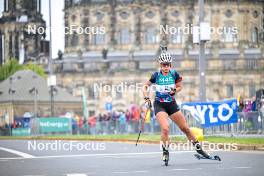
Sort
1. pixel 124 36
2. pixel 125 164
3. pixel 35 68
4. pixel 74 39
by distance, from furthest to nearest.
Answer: pixel 74 39 < pixel 124 36 < pixel 35 68 < pixel 125 164

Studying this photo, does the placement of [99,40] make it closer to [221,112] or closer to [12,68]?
[12,68]

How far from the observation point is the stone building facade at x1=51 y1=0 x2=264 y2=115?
407 feet

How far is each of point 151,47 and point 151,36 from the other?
8.02 feet

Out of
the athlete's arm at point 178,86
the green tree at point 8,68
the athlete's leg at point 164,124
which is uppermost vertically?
the green tree at point 8,68

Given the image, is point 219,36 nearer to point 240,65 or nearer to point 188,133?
point 240,65

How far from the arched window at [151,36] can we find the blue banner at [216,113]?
4073 inches

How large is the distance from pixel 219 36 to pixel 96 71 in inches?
738

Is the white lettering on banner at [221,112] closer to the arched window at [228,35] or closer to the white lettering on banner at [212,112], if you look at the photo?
the white lettering on banner at [212,112]

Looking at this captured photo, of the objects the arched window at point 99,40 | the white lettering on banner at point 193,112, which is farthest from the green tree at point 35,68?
the white lettering on banner at point 193,112

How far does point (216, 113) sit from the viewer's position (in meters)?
29.5

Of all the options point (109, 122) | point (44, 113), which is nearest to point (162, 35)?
point (44, 113)

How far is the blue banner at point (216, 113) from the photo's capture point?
2933 centimetres

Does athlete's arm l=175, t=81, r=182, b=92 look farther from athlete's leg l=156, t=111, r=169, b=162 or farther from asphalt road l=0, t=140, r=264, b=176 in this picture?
asphalt road l=0, t=140, r=264, b=176

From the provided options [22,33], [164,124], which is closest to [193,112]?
[164,124]
